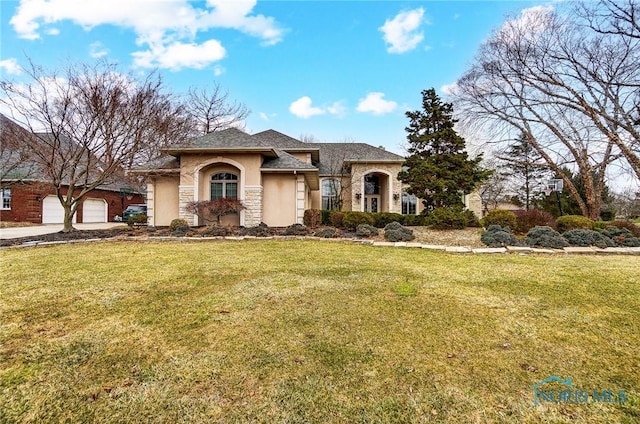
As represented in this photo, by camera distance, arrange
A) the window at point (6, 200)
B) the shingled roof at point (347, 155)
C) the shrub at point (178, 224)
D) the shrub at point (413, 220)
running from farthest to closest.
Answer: the shingled roof at point (347, 155), the window at point (6, 200), the shrub at point (413, 220), the shrub at point (178, 224)

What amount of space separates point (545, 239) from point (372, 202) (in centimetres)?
1264

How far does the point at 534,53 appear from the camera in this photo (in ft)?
49.5

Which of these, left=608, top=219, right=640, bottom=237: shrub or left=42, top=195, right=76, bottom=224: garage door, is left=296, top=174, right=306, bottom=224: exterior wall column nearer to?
left=608, top=219, right=640, bottom=237: shrub

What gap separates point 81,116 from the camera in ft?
34.0

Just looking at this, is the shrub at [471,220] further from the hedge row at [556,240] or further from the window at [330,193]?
the window at [330,193]

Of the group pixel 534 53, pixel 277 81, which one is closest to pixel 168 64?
pixel 277 81

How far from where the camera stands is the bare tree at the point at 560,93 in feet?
45.4

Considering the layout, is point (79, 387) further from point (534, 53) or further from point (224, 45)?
point (534, 53)

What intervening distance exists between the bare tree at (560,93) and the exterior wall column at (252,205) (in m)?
13.4

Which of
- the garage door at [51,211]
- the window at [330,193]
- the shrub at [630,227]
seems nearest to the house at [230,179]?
the window at [330,193]

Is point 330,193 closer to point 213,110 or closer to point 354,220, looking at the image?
point 354,220

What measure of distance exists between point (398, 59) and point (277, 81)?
620cm

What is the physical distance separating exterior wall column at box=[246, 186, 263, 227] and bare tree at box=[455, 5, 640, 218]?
13.4 meters

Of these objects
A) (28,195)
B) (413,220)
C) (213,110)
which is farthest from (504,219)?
(28,195)
